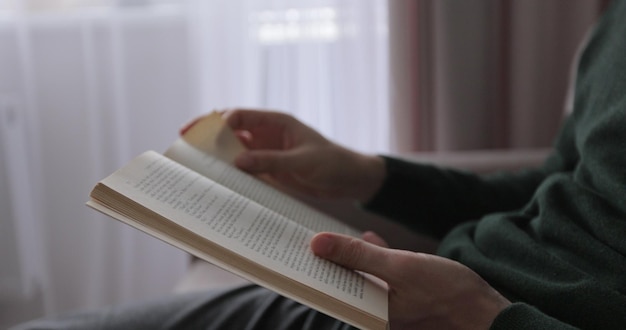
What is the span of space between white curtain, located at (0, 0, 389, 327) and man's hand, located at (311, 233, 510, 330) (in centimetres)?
102

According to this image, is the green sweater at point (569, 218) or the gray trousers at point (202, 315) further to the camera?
the gray trousers at point (202, 315)

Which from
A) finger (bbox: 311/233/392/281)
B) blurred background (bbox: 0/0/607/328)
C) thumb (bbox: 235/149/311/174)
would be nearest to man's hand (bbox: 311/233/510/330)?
finger (bbox: 311/233/392/281)

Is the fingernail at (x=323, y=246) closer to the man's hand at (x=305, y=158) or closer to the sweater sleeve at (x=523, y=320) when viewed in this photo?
the sweater sleeve at (x=523, y=320)

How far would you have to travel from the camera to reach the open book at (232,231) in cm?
53

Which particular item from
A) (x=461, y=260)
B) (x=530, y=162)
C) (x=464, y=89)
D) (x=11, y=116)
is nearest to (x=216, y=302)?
(x=461, y=260)

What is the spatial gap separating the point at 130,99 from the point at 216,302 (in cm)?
100

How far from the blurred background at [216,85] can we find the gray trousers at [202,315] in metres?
0.86

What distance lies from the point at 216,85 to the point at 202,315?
918 millimetres

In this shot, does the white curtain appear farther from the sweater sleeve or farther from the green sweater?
the sweater sleeve

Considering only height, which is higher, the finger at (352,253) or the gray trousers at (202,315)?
the finger at (352,253)

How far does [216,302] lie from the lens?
77 cm

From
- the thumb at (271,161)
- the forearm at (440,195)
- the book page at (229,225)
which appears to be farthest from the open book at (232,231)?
the forearm at (440,195)

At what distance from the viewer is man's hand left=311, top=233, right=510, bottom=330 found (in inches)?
22.9

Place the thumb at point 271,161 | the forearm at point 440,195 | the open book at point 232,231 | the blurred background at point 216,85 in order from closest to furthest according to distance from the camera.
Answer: the open book at point 232,231 < the thumb at point 271,161 < the forearm at point 440,195 < the blurred background at point 216,85
